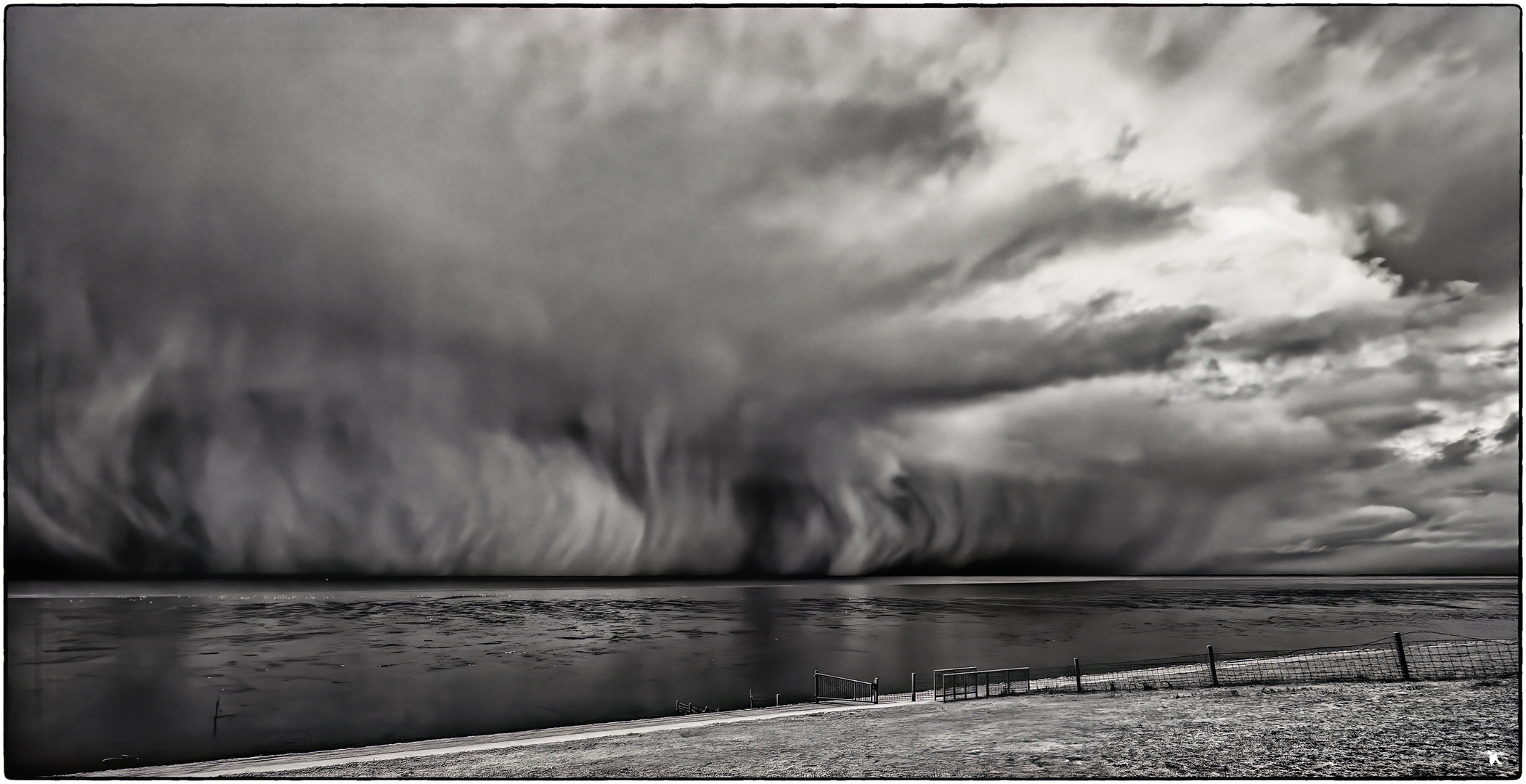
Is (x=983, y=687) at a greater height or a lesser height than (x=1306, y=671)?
lesser

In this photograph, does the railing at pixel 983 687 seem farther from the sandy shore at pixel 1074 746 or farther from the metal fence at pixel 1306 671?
the sandy shore at pixel 1074 746

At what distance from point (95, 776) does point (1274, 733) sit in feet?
43.5

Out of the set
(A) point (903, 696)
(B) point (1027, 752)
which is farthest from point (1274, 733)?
A: (A) point (903, 696)

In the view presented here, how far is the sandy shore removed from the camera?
26.4 ft

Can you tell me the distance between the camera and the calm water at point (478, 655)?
2562 cm

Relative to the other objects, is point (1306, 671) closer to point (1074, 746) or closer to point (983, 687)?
point (983, 687)

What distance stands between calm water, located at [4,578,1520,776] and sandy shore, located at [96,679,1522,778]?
6.24ft

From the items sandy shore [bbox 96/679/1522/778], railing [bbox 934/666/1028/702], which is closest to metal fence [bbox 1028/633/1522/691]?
railing [bbox 934/666/1028/702]

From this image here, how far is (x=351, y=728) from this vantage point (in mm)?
27797

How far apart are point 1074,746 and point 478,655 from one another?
46.5 metres

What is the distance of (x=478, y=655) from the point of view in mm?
48531

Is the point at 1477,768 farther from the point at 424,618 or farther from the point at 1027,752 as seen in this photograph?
the point at 424,618

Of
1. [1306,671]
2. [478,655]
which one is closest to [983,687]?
[1306,671]

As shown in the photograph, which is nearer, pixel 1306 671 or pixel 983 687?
pixel 1306 671
